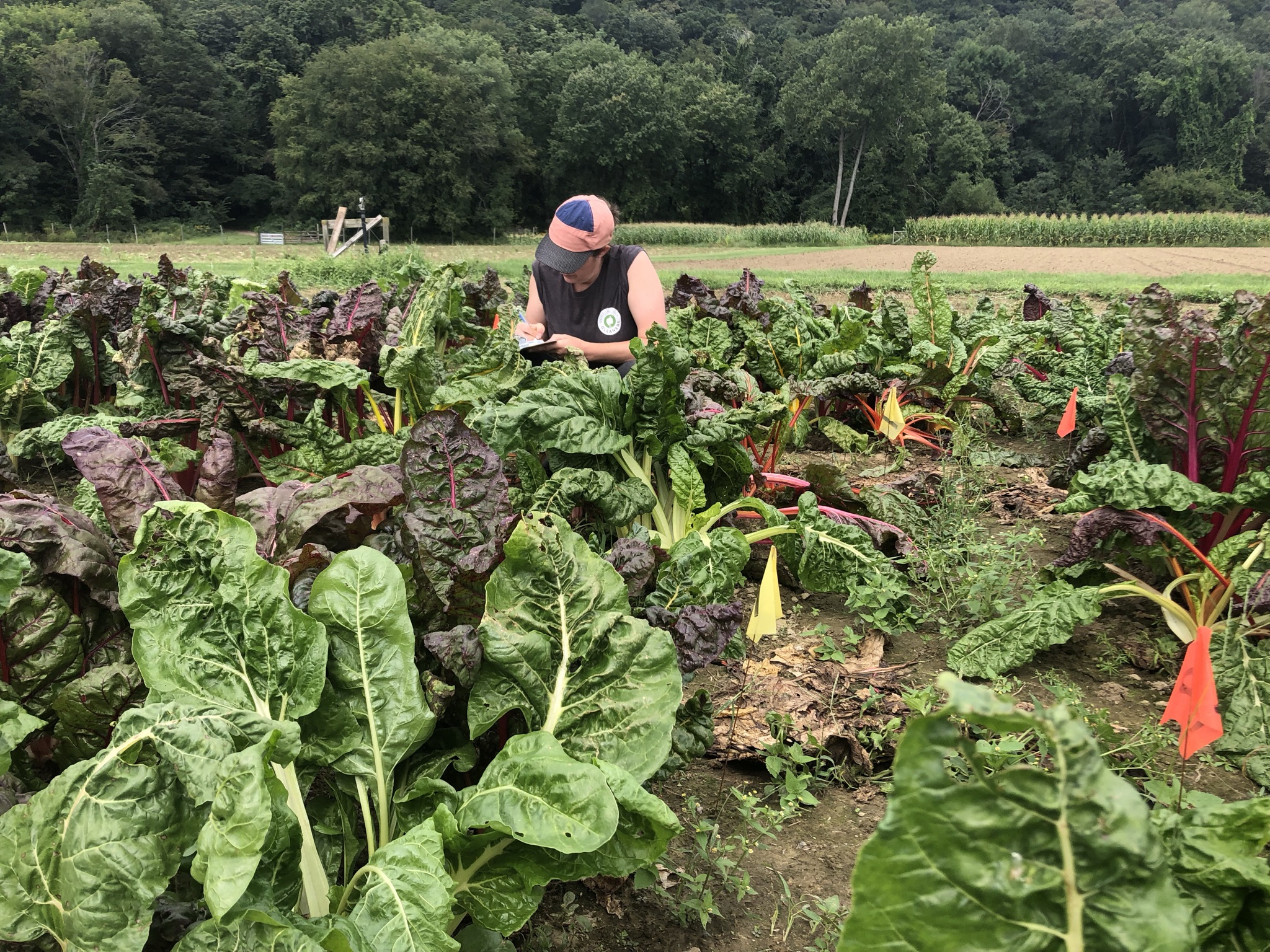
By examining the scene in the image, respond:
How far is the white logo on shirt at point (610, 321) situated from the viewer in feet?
14.5

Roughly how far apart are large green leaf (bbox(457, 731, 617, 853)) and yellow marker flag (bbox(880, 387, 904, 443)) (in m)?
3.67

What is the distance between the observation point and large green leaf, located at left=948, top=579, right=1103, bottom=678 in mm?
2451

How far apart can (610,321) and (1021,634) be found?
2.75m

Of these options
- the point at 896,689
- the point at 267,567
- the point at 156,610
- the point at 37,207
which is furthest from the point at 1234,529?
the point at 37,207

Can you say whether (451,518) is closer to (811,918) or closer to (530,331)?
(811,918)

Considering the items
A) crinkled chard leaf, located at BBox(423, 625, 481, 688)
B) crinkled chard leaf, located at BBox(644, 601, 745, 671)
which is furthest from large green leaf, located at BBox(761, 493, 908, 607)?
crinkled chard leaf, located at BBox(423, 625, 481, 688)

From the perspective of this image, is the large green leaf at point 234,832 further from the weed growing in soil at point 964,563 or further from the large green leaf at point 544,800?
the weed growing in soil at point 964,563

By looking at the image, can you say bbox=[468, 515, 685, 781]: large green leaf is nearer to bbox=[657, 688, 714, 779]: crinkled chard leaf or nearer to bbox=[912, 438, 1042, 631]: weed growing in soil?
bbox=[657, 688, 714, 779]: crinkled chard leaf

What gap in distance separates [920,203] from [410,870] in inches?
2581

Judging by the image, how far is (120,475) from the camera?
6.67 ft

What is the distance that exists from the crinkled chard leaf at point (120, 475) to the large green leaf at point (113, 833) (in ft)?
2.88

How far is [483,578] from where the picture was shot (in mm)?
1837

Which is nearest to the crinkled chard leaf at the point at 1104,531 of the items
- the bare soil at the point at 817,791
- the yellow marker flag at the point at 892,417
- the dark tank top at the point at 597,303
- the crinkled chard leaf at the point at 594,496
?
the bare soil at the point at 817,791

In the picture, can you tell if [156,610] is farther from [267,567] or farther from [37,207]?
[37,207]
